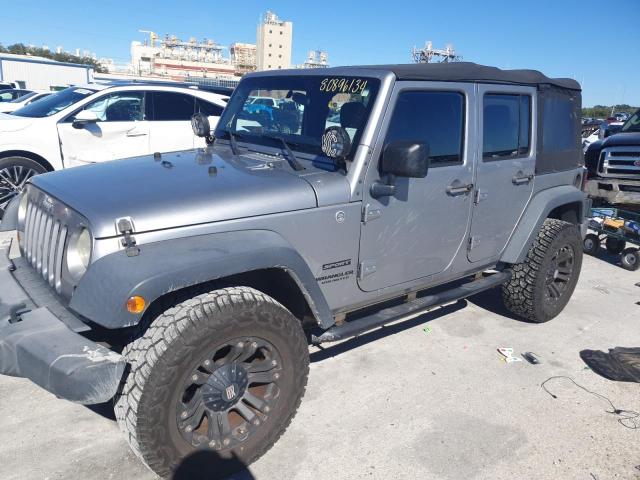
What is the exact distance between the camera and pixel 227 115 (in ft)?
12.9

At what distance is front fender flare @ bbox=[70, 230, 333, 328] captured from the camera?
208 centimetres

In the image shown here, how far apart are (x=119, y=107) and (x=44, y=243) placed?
5.51m

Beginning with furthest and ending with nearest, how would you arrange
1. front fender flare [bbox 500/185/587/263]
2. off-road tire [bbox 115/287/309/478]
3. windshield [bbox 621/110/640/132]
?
windshield [bbox 621/110/640/132] < front fender flare [bbox 500/185/587/263] < off-road tire [bbox 115/287/309/478]

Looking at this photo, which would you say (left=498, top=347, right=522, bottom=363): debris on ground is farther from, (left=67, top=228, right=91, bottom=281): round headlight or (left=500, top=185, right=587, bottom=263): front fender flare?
(left=67, top=228, right=91, bottom=281): round headlight

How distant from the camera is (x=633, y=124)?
30.6ft

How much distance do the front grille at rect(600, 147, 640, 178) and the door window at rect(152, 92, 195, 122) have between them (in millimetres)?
6554

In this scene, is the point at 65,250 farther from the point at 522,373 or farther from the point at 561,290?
the point at 561,290

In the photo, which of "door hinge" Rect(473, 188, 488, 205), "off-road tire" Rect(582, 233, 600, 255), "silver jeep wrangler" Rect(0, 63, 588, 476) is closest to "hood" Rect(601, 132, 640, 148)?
"off-road tire" Rect(582, 233, 600, 255)

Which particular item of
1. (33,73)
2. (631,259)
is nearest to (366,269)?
(631,259)

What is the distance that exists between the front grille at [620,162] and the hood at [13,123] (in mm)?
8451

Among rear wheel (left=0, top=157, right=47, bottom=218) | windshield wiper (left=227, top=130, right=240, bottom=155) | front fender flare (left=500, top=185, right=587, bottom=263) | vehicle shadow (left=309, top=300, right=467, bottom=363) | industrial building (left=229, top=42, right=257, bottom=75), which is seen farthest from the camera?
industrial building (left=229, top=42, right=257, bottom=75)

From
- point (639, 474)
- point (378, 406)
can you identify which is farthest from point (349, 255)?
point (639, 474)

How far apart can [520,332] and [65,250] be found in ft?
12.2

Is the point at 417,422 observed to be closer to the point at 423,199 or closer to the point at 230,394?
the point at 230,394
